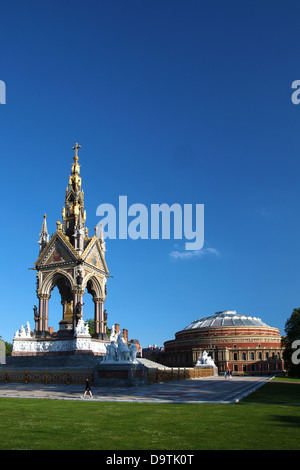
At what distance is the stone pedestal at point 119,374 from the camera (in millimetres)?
26891

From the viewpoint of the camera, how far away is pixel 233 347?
87875 mm

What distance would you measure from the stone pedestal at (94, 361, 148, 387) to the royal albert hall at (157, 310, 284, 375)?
55.6 meters

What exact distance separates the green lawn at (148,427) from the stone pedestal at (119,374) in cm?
1084

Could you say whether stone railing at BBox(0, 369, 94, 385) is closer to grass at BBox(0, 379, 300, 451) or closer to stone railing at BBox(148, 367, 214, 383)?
stone railing at BBox(148, 367, 214, 383)

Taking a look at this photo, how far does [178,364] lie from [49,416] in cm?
8183

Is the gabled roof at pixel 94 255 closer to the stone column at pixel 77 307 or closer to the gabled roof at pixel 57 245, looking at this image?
the gabled roof at pixel 57 245

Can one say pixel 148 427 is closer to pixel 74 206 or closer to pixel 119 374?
pixel 119 374

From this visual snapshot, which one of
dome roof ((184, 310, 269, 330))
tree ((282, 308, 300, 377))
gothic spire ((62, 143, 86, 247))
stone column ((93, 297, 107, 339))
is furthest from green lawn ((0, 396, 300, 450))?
dome roof ((184, 310, 269, 330))

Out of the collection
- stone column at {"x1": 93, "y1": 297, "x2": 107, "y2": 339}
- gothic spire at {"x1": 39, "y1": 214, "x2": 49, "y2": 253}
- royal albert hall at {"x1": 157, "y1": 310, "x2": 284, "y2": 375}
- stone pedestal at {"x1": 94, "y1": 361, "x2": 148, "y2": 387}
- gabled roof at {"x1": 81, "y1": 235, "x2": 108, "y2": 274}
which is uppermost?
gothic spire at {"x1": 39, "y1": 214, "x2": 49, "y2": 253}

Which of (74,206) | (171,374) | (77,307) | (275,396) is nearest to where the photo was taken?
(275,396)

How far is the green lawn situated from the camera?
356 inches

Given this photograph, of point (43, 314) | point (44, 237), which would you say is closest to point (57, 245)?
point (44, 237)

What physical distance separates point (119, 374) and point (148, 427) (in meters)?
16.6
